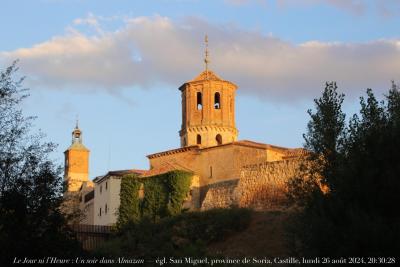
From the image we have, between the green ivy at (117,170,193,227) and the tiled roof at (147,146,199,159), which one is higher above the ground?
the tiled roof at (147,146,199,159)

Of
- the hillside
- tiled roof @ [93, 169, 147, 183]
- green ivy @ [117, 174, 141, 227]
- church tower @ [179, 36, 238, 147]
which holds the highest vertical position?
church tower @ [179, 36, 238, 147]

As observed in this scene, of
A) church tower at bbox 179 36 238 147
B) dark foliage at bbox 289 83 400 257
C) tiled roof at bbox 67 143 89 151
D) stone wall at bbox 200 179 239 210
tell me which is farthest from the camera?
tiled roof at bbox 67 143 89 151

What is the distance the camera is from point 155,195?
49469 mm

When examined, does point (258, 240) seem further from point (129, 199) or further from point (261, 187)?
point (129, 199)

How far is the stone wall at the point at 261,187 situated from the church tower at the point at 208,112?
10.7 meters

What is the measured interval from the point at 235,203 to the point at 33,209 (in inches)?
969

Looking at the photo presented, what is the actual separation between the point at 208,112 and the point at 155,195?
37.3 ft

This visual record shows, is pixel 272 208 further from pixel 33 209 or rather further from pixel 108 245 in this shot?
pixel 33 209

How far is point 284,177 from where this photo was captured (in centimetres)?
4350

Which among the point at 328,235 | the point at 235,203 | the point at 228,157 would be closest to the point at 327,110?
the point at 328,235

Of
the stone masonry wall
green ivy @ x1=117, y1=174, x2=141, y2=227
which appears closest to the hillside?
the stone masonry wall

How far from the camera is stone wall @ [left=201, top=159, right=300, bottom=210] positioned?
43.2 metres

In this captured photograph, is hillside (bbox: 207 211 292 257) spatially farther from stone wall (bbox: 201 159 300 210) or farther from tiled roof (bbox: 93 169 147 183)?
tiled roof (bbox: 93 169 147 183)

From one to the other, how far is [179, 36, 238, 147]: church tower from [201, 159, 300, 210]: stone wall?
1073 centimetres
